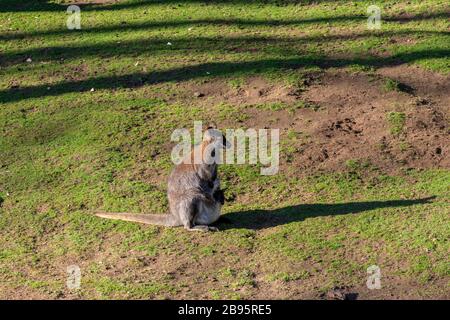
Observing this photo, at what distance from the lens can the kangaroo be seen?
1071 cm

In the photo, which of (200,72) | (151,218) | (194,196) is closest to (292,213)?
(194,196)

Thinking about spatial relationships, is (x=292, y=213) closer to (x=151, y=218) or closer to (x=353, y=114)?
(x=151, y=218)

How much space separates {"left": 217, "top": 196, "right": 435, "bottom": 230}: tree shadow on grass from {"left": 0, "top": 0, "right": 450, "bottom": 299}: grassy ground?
2 centimetres

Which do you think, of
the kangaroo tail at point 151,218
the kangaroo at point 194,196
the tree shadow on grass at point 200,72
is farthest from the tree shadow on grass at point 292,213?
the tree shadow on grass at point 200,72

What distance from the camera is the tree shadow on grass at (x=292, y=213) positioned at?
10820 mm

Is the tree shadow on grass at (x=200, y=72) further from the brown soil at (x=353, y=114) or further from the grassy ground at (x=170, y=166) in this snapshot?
the brown soil at (x=353, y=114)

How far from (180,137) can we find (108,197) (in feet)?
5.30

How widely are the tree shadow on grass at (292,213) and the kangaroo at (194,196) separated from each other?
22 centimetres

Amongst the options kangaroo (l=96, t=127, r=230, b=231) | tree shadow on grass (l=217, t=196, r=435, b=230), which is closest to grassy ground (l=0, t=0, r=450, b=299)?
tree shadow on grass (l=217, t=196, r=435, b=230)

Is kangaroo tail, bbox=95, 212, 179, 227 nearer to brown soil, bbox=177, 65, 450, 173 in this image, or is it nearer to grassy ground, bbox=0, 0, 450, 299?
grassy ground, bbox=0, 0, 450, 299

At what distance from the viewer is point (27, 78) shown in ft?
48.7

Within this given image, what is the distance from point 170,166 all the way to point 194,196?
61.3 inches
